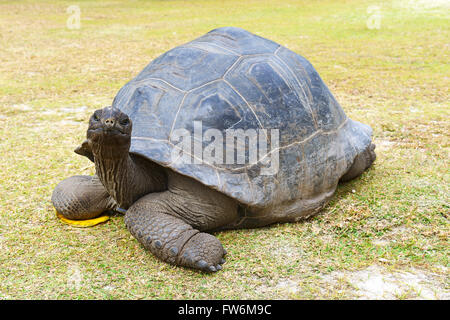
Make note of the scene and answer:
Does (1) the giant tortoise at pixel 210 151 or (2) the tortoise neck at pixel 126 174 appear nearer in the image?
(2) the tortoise neck at pixel 126 174

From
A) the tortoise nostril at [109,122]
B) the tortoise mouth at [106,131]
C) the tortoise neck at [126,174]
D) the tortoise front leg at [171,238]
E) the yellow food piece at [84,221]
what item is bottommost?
the yellow food piece at [84,221]

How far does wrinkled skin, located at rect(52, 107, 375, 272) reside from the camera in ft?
6.89

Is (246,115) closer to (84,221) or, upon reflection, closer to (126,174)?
(126,174)

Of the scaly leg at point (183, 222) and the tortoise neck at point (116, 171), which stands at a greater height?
the tortoise neck at point (116, 171)

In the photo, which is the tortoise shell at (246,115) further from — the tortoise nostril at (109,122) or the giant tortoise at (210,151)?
the tortoise nostril at (109,122)

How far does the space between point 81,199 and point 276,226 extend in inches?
46.2

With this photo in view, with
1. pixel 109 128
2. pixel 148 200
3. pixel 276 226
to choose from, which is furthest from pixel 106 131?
pixel 276 226

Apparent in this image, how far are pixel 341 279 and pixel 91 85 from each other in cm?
482

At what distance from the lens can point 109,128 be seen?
2.00m

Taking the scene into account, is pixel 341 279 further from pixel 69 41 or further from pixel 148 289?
pixel 69 41

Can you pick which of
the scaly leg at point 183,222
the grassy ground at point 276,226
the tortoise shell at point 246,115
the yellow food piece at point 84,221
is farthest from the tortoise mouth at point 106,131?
the yellow food piece at point 84,221

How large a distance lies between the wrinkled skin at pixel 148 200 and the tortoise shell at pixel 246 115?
0.15 metres

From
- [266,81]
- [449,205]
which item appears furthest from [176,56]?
[449,205]

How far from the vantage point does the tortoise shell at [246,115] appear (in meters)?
2.39
